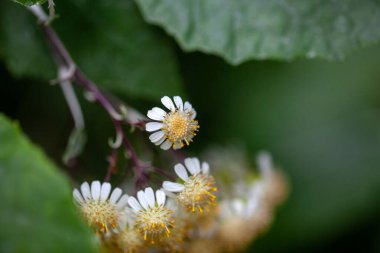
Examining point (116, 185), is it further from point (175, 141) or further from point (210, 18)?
point (210, 18)

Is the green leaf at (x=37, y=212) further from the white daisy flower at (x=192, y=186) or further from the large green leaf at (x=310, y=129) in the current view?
the large green leaf at (x=310, y=129)

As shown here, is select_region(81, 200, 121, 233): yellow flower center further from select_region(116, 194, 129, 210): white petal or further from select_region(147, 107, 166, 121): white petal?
select_region(147, 107, 166, 121): white petal

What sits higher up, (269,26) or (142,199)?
(269,26)

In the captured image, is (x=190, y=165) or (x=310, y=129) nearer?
(x=190, y=165)

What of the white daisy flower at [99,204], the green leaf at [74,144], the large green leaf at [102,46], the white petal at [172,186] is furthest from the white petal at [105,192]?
the large green leaf at [102,46]

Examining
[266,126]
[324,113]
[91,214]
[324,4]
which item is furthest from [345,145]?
[91,214]

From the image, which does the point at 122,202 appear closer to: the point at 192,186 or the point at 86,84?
the point at 192,186

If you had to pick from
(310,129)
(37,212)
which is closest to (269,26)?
(37,212)
